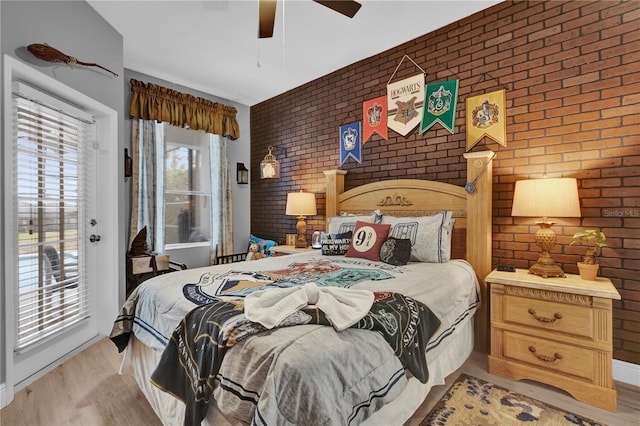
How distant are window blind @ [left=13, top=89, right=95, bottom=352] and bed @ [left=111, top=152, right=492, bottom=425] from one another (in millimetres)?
864

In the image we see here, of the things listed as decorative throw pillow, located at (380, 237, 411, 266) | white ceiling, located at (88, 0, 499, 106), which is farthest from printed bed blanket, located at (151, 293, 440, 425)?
white ceiling, located at (88, 0, 499, 106)

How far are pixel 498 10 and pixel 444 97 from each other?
74cm

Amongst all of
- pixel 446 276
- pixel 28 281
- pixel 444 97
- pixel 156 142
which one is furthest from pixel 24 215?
pixel 444 97

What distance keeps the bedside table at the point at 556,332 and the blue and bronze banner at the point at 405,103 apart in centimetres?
162

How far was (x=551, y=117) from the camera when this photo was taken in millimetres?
2299

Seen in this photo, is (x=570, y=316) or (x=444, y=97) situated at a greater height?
(x=444, y=97)

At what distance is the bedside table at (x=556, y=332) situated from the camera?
178cm

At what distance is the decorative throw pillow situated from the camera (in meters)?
2.34

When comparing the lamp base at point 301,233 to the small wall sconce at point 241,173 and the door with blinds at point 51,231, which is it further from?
the door with blinds at point 51,231

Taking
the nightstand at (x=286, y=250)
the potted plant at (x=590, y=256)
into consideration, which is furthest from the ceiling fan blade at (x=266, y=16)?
the potted plant at (x=590, y=256)

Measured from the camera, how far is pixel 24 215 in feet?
7.00

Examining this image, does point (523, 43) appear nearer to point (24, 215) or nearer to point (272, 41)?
point (272, 41)

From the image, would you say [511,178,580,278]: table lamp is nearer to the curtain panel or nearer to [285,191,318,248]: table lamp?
[285,191,318,248]: table lamp

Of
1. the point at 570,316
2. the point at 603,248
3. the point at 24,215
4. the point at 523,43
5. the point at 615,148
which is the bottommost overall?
the point at 570,316
